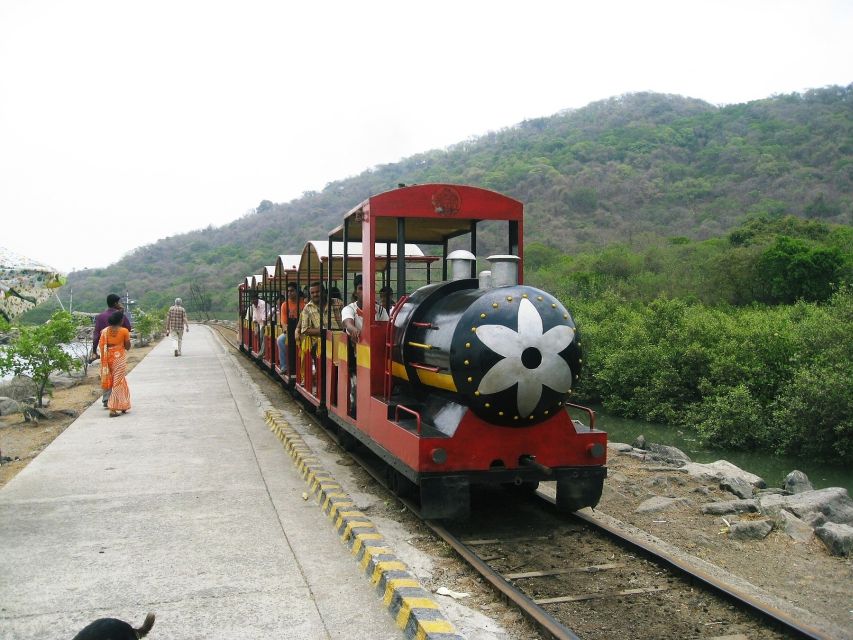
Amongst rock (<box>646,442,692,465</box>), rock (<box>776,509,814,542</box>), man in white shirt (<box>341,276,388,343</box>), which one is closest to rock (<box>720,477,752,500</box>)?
rock (<box>776,509,814,542</box>)

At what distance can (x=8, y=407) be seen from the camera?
574 inches

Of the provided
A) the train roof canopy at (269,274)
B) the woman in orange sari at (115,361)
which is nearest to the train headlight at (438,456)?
the woman in orange sari at (115,361)

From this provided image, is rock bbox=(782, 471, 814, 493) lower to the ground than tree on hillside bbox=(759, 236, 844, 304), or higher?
lower

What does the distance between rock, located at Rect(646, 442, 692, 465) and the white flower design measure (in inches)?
234

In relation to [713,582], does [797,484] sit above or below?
below

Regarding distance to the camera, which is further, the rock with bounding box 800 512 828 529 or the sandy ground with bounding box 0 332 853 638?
the rock with bounding box 800 512 828 529

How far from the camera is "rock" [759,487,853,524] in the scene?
7590 millimetres

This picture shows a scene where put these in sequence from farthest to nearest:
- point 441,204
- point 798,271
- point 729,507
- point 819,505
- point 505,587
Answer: point 798,271 → point 819,505 → point 729,507 → point 441,204 → point 505,587

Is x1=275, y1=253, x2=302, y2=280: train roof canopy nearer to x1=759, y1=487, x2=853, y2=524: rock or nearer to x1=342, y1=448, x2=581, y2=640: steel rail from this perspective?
x1=342, y1=448, x2=581, y2=640: steel rail

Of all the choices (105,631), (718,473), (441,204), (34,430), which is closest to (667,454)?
(718,473)

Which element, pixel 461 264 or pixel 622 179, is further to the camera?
pixel 622 179

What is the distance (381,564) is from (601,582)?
55.1 inches

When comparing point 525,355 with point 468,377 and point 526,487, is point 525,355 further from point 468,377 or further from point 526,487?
point 526,487

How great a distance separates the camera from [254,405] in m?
12.5
